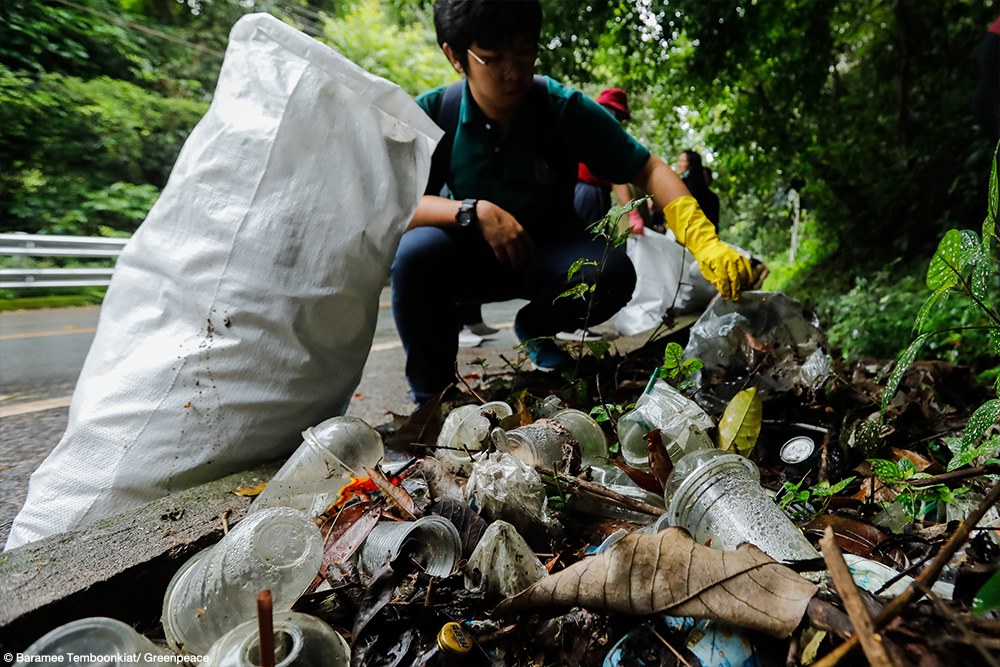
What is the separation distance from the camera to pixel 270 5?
13.9 meters

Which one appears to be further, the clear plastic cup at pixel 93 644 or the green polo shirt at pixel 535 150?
the green polo shirt at pixel 535 150

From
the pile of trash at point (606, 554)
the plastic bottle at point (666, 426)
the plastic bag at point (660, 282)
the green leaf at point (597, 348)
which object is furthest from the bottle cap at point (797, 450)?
the plastic bag at point (660, 282)

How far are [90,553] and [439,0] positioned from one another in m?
1.94

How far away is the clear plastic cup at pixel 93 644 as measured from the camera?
601mm

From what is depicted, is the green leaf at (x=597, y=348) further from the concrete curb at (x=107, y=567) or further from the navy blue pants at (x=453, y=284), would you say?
the concrete curb at (x=107, y=567)

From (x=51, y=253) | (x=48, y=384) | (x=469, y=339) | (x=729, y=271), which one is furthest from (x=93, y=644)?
(x=51, y=253)

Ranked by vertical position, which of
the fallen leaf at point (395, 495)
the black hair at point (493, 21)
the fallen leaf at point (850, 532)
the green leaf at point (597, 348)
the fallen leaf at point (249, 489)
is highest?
the black hair at point (493, 21)

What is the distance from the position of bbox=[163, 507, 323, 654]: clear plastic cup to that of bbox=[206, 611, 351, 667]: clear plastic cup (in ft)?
0.33

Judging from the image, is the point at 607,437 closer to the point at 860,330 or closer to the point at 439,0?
the point at 439,0

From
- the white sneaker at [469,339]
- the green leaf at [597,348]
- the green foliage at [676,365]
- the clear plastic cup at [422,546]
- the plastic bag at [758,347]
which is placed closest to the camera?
the clear plastic cup at [422,546]

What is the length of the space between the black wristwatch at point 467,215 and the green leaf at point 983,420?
1.47 meters

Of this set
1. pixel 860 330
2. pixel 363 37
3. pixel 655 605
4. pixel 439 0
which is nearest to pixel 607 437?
pixel 655 605

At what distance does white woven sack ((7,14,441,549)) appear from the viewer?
1.18 meters

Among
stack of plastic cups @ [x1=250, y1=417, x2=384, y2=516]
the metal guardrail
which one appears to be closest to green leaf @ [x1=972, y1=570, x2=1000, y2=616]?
stack of plastic cups @ [x1=250, y1=417, x2=384, y2=516]
